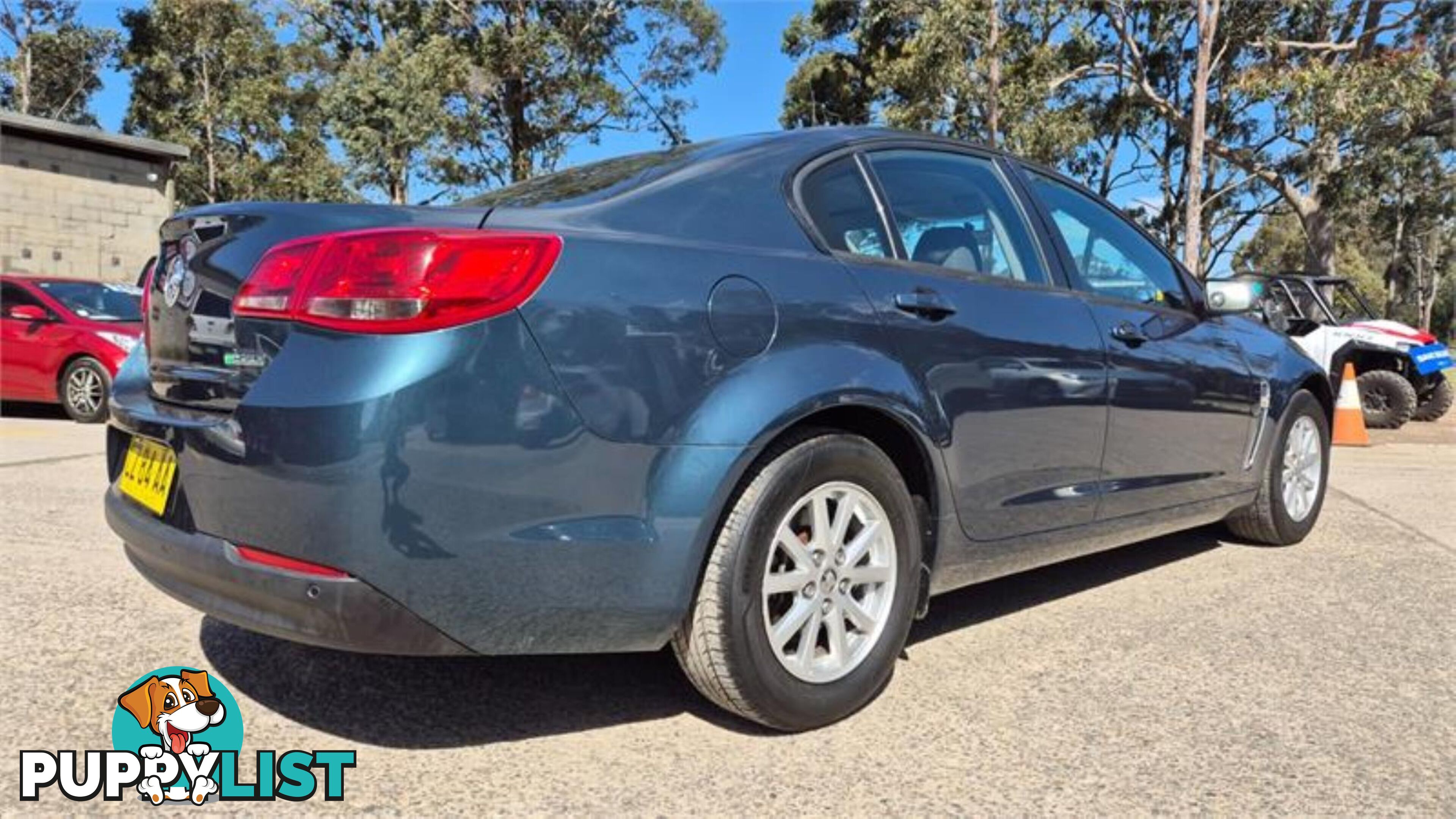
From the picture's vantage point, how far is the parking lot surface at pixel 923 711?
7.30 feet

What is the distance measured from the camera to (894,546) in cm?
267

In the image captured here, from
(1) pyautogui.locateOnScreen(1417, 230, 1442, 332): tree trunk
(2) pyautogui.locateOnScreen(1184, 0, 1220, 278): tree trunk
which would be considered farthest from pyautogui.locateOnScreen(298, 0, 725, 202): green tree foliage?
(1) pyautogui.locateOnScreen(1417, 230, 1442, 332): tree trunk

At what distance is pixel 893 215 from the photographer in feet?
9.70

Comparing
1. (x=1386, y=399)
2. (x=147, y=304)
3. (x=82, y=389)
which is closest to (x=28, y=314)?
(x=82, y=389)

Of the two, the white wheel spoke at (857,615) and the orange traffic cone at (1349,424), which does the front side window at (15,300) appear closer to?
the white wheel spoke at (857,615)

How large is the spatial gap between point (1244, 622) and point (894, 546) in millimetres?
1600

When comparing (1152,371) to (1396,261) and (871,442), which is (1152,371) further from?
(1396,261)

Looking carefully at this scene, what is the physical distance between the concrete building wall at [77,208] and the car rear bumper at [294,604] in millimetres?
18247

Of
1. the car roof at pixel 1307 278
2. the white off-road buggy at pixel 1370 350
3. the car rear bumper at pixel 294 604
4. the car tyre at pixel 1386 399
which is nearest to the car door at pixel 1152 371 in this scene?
the car rear bumper at pixel 294 604

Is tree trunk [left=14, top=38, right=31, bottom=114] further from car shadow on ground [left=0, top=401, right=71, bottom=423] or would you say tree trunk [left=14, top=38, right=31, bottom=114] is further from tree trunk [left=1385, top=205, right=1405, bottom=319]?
tree trunk [left=1385, top=205, right=1405, bottom=319]

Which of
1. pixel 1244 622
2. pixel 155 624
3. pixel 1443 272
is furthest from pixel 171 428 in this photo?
pixel 1443 272

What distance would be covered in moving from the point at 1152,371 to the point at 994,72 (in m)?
20.4

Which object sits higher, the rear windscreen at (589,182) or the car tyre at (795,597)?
the rear windscreen at (589,182)

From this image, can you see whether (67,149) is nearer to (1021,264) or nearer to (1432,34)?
(1021,264)
